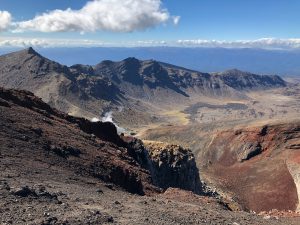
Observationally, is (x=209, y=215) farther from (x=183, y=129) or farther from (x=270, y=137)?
(x=183, y=129)

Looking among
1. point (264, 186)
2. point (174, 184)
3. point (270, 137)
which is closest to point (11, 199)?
point (174, 184)

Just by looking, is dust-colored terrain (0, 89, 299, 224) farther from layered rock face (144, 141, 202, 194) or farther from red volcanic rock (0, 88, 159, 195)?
layered rock face (144, 141, 202, 194)

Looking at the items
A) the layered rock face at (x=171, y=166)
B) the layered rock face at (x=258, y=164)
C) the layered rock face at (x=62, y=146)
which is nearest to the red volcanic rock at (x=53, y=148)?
the layered rock face at (x=62, y=146)

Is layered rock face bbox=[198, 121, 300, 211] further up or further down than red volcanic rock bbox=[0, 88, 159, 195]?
further down

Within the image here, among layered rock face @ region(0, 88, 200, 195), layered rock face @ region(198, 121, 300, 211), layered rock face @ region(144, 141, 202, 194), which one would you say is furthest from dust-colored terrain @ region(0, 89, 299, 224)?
layered rock face @ region(198, 121, 300, 211)

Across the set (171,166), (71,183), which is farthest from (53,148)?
(171,166)

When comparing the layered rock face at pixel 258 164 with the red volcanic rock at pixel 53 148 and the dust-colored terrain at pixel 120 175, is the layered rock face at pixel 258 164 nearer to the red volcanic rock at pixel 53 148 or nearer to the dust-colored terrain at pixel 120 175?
the dust-colored terrain at pixel 120 175

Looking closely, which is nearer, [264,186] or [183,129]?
[264,186]
